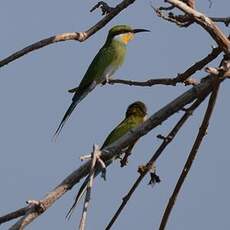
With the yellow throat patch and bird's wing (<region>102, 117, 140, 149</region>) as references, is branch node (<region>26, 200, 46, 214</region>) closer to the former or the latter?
bird's wing (<region>102, 117, 140, 149</region>)

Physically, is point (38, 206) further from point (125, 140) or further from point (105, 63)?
point (105, 63)

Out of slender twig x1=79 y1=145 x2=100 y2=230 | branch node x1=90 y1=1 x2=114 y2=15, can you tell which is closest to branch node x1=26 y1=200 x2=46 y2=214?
slender twig x1=79 y1=145 x2=100 y2=230

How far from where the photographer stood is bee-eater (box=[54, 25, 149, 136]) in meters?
5.46

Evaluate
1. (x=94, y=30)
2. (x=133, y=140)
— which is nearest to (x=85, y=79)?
(x=94, y=30)

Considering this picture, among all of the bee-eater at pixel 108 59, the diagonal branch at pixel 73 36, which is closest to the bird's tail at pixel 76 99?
the bee-eater at pixel 108 59

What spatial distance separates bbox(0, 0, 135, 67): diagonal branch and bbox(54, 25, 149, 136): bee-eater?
2.23 m

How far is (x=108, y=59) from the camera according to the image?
5.76 meters

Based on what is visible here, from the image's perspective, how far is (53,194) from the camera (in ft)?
6.82

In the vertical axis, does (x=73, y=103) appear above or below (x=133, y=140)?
above

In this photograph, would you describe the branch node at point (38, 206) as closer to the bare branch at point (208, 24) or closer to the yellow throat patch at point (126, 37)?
the bare branch at point (208, 24)

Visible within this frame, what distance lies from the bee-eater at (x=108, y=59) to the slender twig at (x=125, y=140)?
9.71 feet

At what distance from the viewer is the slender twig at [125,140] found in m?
2.03

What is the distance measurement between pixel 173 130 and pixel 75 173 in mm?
396

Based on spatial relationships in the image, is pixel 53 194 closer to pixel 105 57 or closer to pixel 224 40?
pixel 224 40
